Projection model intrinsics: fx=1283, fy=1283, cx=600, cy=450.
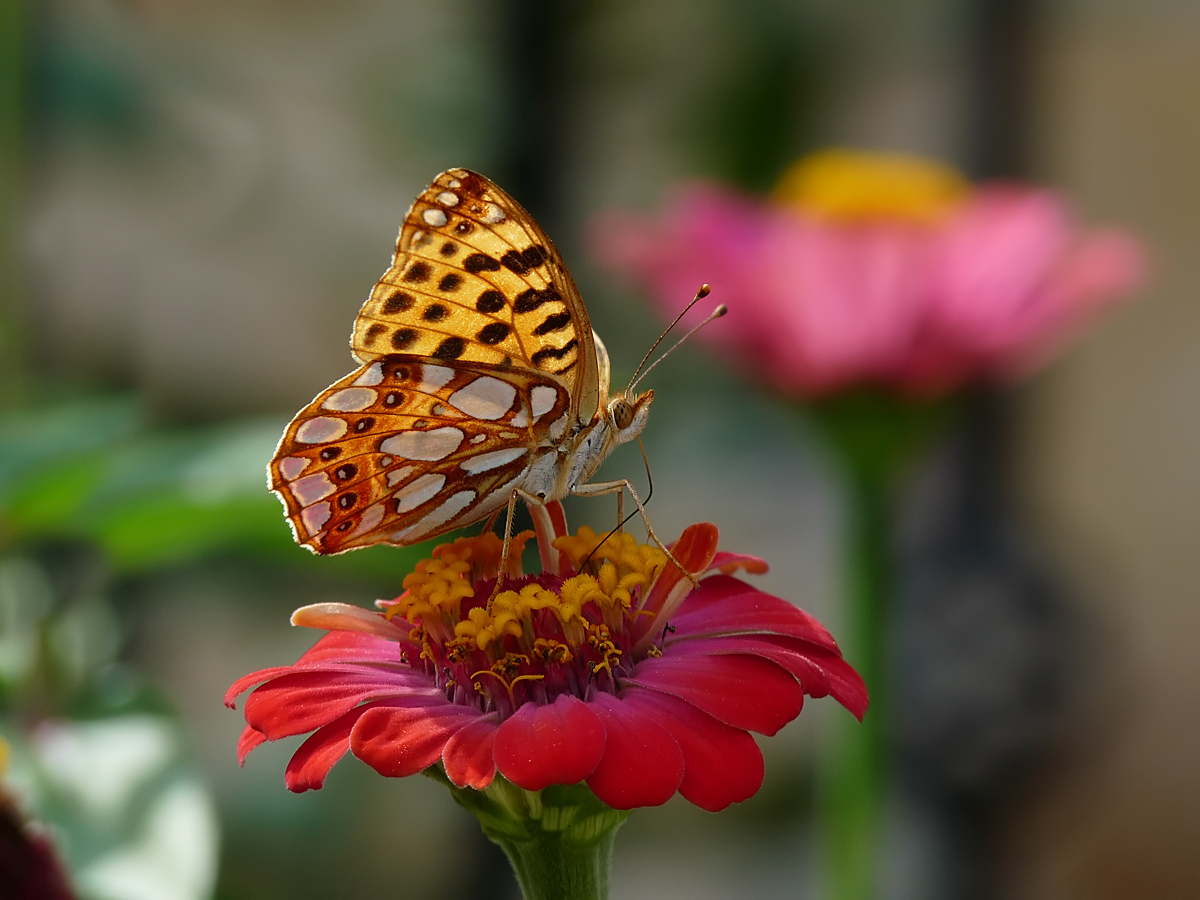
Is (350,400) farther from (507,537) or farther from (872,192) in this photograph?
(872,192)

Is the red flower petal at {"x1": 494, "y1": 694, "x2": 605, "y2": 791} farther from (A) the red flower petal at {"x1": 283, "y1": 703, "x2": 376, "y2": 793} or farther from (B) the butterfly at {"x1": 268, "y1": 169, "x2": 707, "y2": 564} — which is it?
(B) the butterfly at {"x1": 268, "y1": 169, "x2": 707, "y2": 564}

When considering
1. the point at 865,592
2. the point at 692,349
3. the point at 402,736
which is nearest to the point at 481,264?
the point at 402,736

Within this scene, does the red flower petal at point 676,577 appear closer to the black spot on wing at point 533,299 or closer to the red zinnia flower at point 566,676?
the red zinnia flower at point 566,676

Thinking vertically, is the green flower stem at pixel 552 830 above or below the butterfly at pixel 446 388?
below

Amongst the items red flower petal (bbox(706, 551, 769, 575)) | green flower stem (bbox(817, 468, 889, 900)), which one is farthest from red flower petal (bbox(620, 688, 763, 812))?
green flower stem (bbox(817, 468, 889, 900))

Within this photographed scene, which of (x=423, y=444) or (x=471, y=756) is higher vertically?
(x=423, y=444)

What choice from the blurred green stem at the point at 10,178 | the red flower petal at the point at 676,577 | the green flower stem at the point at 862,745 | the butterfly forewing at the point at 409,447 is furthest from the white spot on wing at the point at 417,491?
the blurred green stem at the point at 10,178

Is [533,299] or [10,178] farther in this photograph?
[10,178]
